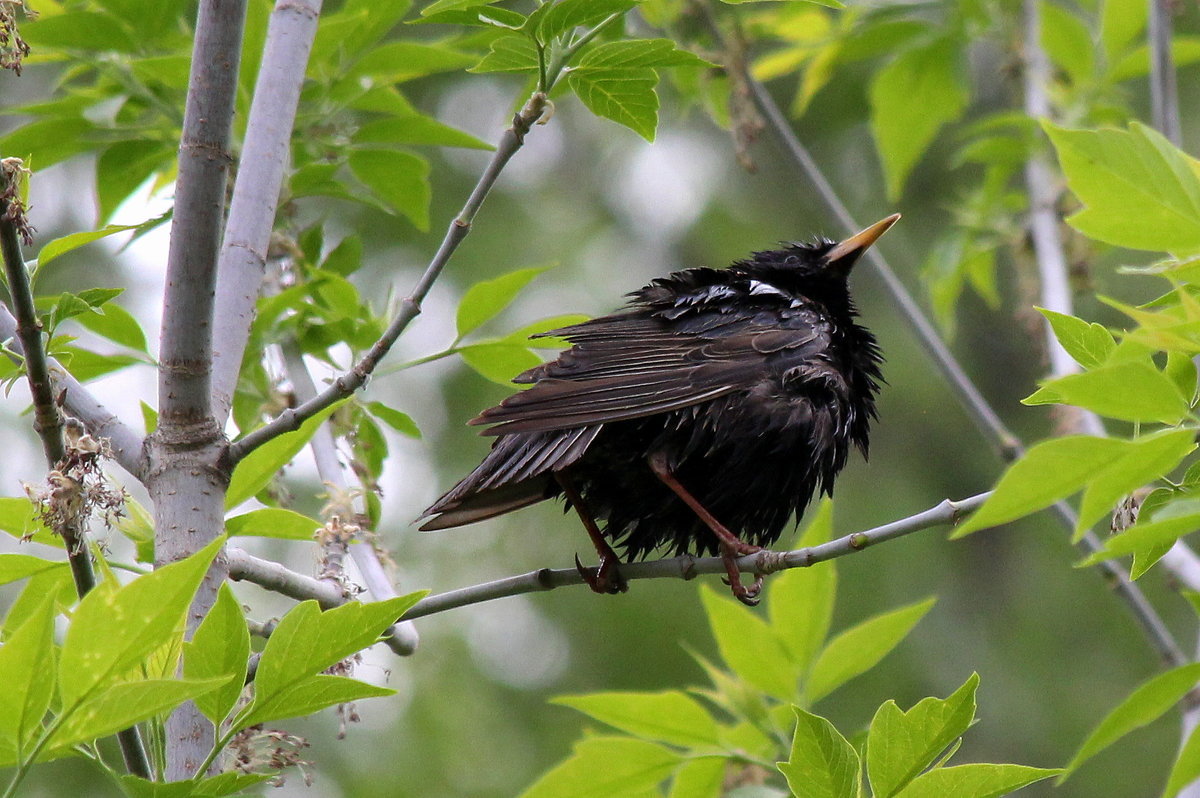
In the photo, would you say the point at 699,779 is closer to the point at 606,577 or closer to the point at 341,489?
the point at 606,577

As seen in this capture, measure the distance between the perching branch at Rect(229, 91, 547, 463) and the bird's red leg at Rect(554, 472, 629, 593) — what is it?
763 millimetres

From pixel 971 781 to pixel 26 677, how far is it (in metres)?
1.37

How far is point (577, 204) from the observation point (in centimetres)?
1027

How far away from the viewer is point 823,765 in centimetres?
182

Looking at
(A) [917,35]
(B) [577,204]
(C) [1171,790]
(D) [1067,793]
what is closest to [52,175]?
(B) [577,204]

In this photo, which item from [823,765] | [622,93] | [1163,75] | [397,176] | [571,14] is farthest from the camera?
[1163,75]

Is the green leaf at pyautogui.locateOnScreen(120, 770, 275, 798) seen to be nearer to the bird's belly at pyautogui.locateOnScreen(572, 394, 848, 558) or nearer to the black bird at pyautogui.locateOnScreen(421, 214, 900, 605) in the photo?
the black bird at pyautogui.locateOnScreen(421, 214, 900, 605)

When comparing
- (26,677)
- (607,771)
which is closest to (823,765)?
(607,771)

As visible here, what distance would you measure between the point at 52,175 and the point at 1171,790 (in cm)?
1059

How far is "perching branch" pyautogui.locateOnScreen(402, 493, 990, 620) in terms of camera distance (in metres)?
1.94

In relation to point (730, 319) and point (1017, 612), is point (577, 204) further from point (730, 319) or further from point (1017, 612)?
point (730, 319)

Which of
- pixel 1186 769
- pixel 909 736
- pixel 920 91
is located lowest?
pixel 1186 769

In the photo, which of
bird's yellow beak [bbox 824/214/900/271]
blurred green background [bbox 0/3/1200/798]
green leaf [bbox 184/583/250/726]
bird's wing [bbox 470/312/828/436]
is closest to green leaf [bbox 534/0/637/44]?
bird's wing [bbox 470/312/828/436]

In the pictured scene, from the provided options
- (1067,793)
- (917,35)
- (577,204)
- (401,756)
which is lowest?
(1067,793)
